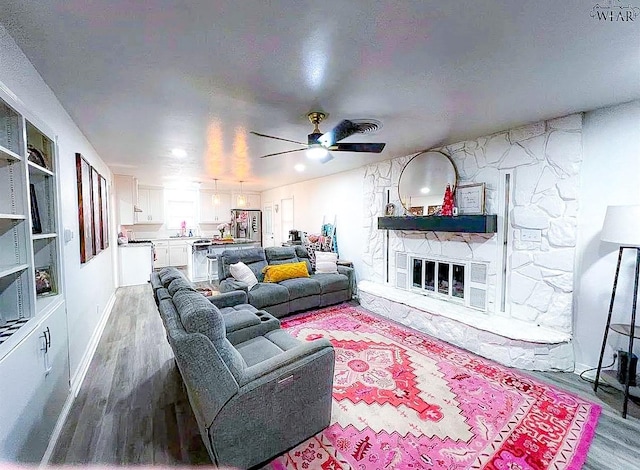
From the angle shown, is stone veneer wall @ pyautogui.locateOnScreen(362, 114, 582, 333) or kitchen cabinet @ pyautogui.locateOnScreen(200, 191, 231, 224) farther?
kitchen cabinet @ pyautogui.locateOnScreen(200, 191, 231, 224)

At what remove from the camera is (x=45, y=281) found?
2.06 meters

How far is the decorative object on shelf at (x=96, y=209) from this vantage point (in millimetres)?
3482

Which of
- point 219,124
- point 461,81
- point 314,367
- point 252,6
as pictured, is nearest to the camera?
point 252,6

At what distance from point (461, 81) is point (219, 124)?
2.22 metres

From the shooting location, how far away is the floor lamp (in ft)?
7.09

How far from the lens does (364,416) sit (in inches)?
83.7

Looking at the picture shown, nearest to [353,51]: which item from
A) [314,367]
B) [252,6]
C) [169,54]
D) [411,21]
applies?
[411,21]

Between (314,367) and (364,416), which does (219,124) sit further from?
(364,416)

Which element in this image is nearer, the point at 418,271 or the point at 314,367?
the point at 314,367

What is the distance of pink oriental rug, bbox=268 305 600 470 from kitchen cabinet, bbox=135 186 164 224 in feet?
22.3

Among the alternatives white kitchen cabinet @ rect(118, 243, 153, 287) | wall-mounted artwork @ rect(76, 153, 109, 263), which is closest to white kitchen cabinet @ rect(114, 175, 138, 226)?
white kitchen cabinet @ rect(118, 243, 153, 287)

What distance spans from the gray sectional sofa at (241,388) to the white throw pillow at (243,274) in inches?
88.2

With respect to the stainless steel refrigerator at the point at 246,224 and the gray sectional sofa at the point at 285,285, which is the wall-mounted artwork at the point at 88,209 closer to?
the gray sectional sofa at the point at 285,285

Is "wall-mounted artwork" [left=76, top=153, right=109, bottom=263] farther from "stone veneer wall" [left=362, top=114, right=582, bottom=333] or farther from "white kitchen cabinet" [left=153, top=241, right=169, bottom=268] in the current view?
"stone veneer wall" [left=362, top=114, right=582, bottom=333]
